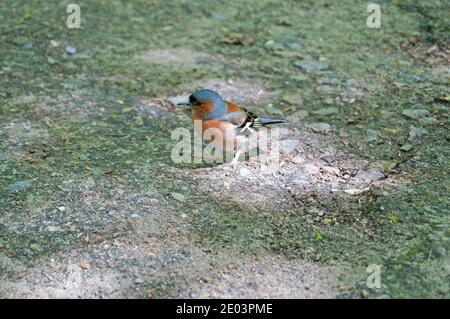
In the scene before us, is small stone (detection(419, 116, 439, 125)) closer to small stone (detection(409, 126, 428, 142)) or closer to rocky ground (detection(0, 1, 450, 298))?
rocky ground (detection(0, 1, 450, 298))

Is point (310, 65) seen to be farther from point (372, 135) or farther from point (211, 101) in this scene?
point (211, 101)

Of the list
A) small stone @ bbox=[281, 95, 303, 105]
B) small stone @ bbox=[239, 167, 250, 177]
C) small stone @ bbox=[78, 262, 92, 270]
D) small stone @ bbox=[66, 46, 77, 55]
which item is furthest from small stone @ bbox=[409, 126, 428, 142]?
small stone @ bbox=[66, 46, 77, 55]

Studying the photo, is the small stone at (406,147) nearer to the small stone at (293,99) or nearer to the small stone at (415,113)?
the small stone at (415,113)

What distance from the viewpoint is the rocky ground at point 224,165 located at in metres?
4.27

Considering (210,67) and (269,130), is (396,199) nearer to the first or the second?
(269,130)

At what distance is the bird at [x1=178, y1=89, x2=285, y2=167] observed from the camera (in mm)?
5750

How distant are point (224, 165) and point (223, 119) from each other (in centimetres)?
41

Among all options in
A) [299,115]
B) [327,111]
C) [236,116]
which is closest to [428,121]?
[327,111]

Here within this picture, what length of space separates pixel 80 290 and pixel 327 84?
368cm

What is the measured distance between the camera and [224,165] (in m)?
5.64

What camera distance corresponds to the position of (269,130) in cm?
617

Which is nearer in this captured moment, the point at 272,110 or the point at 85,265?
the point at 85,265

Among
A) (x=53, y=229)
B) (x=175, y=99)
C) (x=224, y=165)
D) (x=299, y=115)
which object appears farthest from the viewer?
(x=175, y=99)

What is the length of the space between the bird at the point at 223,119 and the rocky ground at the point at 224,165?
0.84 feet
